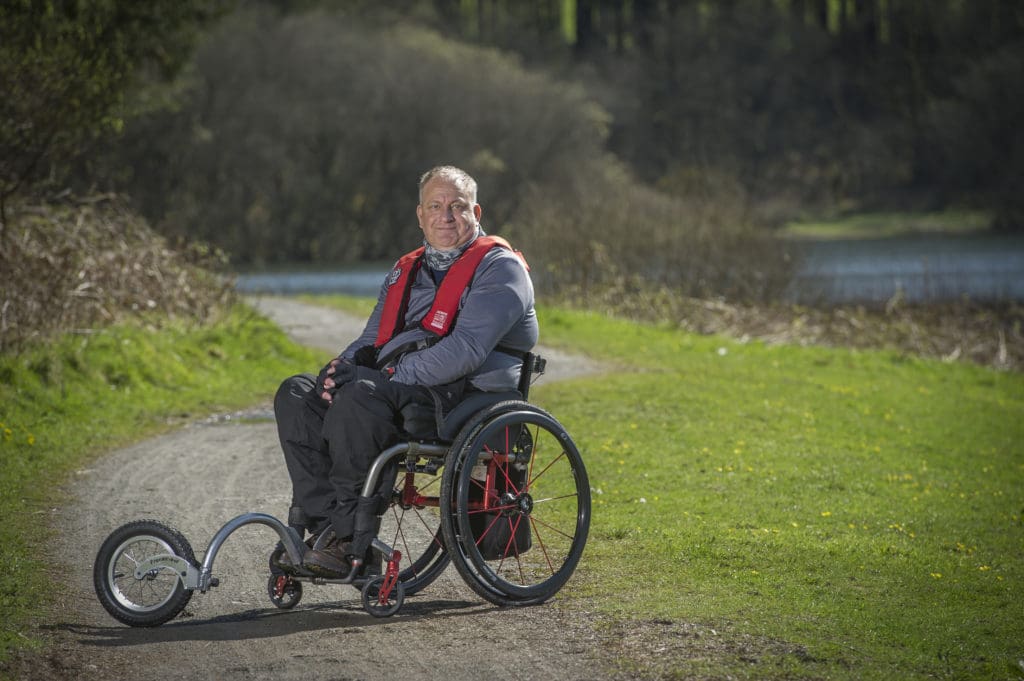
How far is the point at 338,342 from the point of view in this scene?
18.1 m

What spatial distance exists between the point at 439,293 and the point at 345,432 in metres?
0.79

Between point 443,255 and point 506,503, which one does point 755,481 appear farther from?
point 443,255

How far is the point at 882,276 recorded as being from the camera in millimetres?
35250

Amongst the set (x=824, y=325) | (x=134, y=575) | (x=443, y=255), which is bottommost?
(x=824, y=325)

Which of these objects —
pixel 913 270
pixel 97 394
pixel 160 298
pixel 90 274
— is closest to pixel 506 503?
pixel 97 394

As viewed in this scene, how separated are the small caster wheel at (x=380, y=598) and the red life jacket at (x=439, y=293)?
1.09 m

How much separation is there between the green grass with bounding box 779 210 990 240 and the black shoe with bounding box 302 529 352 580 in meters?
55.4

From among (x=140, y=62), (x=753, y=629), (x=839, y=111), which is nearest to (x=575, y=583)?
(x=753, y=629)

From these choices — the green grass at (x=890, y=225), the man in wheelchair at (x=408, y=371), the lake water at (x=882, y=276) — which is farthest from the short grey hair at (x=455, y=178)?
the green grass at (x=890, y=225)

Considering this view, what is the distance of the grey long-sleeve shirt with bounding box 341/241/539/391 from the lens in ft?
19.6

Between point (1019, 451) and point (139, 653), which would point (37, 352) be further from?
point (1019, 451)

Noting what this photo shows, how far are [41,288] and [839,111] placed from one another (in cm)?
7474

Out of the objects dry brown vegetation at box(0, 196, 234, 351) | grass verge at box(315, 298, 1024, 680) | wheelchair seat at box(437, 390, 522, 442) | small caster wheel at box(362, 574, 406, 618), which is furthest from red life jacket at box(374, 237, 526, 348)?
dry brown vegetation at box(0, 196, 234, 351)

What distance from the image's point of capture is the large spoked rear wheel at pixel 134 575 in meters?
5.77
